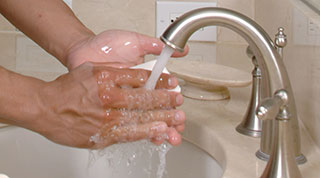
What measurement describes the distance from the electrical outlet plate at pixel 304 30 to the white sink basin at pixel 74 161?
0.87 feet

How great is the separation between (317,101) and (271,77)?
155 mm

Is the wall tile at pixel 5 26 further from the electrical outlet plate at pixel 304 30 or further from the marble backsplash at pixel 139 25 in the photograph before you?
the electrical outlet plate at pixel 304 30

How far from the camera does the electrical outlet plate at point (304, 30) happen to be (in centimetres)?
76

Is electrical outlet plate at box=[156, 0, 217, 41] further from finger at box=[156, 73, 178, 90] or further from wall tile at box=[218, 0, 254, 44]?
finger at box=[156, 73, 178, 90]

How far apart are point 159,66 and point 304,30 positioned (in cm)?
29

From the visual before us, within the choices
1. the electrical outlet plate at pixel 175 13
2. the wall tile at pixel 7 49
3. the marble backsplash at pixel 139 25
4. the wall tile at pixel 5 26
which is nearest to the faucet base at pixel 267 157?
the marble backsplash at pixel 139 25

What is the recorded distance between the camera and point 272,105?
0.56 m

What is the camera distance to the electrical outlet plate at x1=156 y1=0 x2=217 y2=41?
1.32 metres

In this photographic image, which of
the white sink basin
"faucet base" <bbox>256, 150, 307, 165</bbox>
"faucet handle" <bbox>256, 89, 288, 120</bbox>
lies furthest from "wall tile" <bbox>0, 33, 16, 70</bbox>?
"faucet handle" <bbox>256, 89, 288, 120</bbox>

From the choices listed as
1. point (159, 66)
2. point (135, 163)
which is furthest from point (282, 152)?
point (135, 163)

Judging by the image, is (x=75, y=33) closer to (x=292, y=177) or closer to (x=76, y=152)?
(x=76, y=152)

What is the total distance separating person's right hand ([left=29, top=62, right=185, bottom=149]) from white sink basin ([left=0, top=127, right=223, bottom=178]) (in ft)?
0.76

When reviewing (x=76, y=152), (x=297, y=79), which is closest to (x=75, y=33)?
(x=76, y=152)

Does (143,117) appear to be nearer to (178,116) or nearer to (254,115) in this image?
(178,116)
